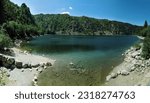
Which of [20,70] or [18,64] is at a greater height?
[18,64]

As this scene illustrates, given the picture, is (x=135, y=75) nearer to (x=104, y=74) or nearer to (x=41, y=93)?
(x=104, y=74)

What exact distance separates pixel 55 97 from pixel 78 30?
7807 cm

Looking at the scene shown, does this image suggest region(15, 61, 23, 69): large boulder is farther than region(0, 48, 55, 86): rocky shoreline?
Yes

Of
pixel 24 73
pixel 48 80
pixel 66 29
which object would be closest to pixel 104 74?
pixel 48 80

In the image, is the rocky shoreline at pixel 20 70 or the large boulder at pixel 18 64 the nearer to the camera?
the rocky shoreline at pixel 20 70

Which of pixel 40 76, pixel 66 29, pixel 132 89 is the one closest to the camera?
pixel 132 89

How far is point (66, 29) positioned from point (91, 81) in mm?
69446

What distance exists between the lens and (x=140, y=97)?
4617 mm

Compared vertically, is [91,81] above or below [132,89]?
below

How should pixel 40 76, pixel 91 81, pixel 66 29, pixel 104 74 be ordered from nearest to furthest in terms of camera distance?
pixel 91 81 < pixel 40 76 < pixel 104 74 < pixel 66 29

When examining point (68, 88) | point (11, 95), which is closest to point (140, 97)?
point (68, 88)

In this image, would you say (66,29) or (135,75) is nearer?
(135,75)

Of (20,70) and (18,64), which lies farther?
(18,64)

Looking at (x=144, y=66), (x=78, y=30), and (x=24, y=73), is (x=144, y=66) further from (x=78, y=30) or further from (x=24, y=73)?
(x=78, y=30)
